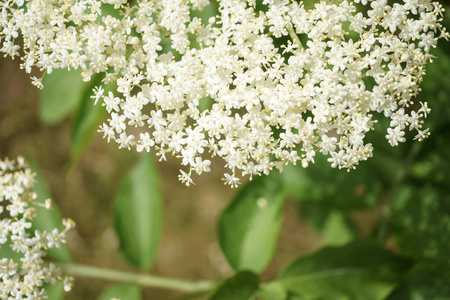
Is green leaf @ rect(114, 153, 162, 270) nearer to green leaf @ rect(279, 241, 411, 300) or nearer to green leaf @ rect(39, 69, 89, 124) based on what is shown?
green leaf @ rect(39, 69, 89, 124)

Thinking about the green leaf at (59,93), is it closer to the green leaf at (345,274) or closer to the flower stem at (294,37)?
the flower stem at (294,37)

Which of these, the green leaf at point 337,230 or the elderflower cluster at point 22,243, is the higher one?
the elderflower cluster at point 22,243

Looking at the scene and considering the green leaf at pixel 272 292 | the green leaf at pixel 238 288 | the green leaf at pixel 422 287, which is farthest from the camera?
the green leaf at pixel 422 287

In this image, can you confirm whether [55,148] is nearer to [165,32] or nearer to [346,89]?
[165,32]

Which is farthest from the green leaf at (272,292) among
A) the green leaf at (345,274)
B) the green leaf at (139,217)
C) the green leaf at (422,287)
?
the green leaf at (139,217)

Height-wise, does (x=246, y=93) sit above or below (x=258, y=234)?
above

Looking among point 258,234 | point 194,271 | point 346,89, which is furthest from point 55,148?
point 346,89

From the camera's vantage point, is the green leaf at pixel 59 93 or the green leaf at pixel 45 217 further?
the green leaf at pixel 59 93
